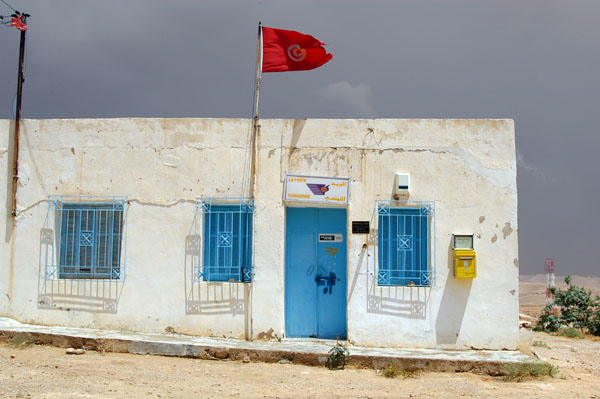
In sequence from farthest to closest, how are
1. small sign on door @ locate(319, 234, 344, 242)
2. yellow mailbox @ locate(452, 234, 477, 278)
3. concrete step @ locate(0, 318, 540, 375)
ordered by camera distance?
small sign on door @ locate(319, 234, 344, 242)
yellow mailbox @ locate(452, 234, 477, 278)
concrete step @ locate(0, 318, 540, 375)

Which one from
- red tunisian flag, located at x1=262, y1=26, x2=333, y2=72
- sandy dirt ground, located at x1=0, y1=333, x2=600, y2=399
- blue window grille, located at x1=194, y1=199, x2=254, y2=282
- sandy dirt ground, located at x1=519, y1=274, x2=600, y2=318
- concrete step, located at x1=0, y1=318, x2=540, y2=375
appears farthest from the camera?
sandy dirt ground, located at x1=519, y1=274, x2=600, y2=318

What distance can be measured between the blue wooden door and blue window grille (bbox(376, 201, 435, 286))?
0.66 metres

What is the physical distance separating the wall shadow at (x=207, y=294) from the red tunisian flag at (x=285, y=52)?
312cm

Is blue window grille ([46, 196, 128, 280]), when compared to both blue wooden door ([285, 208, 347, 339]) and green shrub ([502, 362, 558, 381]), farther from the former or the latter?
green shrub ([502, 362, 558, 381])

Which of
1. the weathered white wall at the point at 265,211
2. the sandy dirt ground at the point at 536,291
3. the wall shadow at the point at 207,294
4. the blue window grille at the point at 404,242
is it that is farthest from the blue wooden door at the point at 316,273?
the sandy dirt ground at the point at 536,291

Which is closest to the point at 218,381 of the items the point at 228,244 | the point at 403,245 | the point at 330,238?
the point at 228,244

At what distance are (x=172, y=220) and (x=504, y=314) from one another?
17.5ft

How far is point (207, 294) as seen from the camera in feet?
29.3

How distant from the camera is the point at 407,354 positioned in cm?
815

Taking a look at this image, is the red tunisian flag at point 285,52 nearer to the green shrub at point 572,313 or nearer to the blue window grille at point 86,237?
the blue window grille at point 86,237

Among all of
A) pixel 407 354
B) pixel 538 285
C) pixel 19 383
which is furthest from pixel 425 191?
pixel 538 285

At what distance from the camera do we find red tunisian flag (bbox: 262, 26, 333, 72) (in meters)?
9.47

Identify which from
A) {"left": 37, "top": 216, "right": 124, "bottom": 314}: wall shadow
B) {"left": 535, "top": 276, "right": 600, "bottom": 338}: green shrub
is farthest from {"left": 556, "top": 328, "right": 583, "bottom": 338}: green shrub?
{"left": 37, "top": 216, "right": 124, "bottom": 314}: wall shadow

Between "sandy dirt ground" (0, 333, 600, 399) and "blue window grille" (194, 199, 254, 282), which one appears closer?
"sandy dirt ground" (0, 333, 600, 399)
